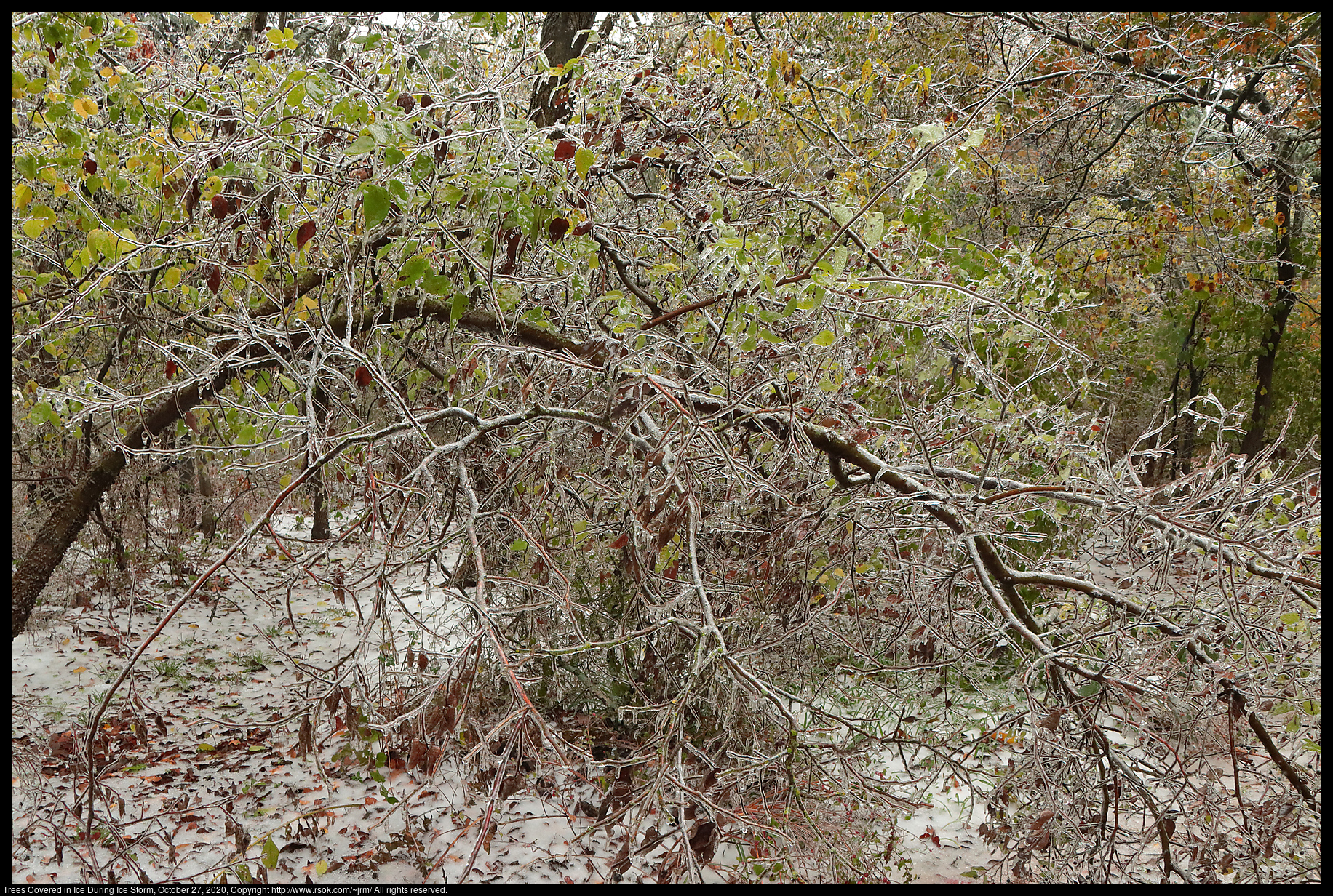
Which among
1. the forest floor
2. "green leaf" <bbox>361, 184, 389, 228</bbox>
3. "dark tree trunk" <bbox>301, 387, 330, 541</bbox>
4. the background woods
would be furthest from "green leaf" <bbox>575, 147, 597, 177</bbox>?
the forest floor

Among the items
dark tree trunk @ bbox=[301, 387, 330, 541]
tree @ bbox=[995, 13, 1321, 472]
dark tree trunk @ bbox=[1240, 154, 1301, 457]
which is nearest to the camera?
dark tree trunk @ bbox=[301, 387, 330, 541]

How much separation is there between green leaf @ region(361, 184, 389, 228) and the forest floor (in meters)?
0.88

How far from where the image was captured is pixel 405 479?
88.1 inches

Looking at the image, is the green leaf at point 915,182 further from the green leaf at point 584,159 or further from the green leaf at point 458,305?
the green leaf at point 458,305

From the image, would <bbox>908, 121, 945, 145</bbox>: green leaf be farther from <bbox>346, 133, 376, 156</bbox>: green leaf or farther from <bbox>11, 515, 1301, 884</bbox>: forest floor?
<bbox>11, 515, 1301, 884</bbox>: forest floor

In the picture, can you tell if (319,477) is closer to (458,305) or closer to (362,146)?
(458,305)

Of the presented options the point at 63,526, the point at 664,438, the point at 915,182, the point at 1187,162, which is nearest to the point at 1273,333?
the point at 1187,162

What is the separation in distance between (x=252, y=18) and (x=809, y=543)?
611 cm

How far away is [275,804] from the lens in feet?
13.9

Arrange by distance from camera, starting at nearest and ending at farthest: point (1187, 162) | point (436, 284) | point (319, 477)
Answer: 1. point (436, 284)
2. point (319, 477)
3. point (1187, 162)

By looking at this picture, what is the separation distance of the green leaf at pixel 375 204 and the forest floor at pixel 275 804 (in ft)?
2.89

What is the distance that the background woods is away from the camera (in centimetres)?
218

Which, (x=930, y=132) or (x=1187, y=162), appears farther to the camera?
(x=1187, y=162)

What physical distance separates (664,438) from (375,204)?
96cm
